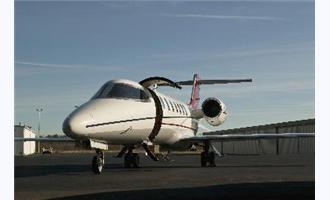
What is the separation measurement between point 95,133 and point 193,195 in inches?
193

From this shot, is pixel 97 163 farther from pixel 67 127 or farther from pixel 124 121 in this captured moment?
pixel 67 127

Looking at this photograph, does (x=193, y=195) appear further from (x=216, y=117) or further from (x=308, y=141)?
(x=308, y=141)

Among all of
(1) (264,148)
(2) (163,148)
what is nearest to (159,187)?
(2) (163,148)

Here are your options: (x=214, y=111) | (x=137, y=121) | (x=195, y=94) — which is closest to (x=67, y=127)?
(x=137, y=121)

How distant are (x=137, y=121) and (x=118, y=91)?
1.22 metres

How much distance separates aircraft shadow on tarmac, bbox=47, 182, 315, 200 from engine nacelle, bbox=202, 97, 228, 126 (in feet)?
37.6

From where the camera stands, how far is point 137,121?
1552 centimetres

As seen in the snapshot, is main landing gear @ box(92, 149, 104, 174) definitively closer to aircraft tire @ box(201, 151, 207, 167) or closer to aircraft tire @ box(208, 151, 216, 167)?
aircraft tire @ box(201, 151, 207, 167)

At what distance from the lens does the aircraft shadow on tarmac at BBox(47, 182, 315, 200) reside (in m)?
8.19

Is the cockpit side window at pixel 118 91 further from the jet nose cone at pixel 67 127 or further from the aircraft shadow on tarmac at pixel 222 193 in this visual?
the aircraft shadow on tarmac at pixel 222 193

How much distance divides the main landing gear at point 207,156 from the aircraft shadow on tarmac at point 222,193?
10559 millimetres

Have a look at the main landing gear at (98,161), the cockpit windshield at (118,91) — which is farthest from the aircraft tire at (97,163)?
the cockpit windshield at (118,91)

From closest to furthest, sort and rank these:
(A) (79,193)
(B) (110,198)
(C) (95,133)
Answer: (B) (110,198) < (A) (79,193) < (C) (95,133)

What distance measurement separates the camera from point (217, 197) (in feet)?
26.7
